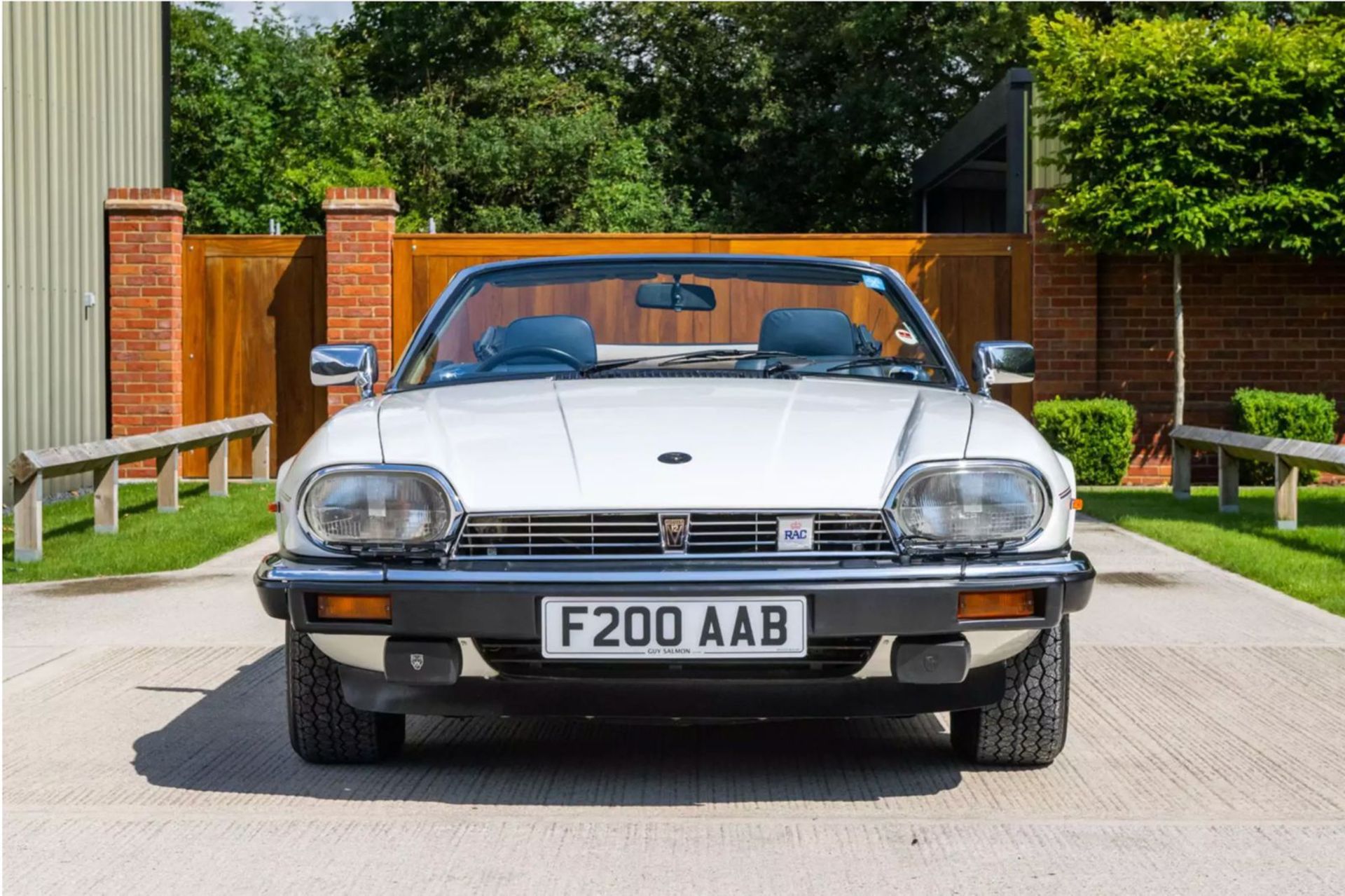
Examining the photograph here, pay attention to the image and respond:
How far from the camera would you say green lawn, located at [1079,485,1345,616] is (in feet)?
28.6

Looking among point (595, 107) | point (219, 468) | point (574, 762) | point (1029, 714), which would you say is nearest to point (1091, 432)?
point (219, 468)

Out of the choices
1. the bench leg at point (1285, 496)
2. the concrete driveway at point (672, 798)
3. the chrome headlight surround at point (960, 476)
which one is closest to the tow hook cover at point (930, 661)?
the chrome headlight surround at point (960, 476)

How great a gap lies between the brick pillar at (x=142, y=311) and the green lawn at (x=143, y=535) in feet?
5.35

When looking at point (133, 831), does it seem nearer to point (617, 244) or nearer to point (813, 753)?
point (813, 753)

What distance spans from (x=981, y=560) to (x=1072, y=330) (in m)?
12.0

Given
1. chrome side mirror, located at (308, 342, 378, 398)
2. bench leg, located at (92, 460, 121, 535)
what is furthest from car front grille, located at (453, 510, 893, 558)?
bench leg, located at (92, 460, 121, 535)

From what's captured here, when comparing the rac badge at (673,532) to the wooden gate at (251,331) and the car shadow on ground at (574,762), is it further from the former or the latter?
the wooden gate at (251,331)

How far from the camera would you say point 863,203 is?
115 ft

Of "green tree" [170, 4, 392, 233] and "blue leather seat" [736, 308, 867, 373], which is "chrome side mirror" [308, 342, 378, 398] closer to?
"blue leather seat" [736, 308, 867, 373]

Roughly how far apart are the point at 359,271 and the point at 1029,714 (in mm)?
12036

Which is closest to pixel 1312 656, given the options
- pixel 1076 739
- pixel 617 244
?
pixel 1076 739

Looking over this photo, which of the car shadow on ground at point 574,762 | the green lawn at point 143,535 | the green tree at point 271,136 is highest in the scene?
the green tree at point 271,136

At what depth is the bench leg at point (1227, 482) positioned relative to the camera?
12.3 metres

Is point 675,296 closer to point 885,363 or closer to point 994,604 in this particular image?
point 885,363
